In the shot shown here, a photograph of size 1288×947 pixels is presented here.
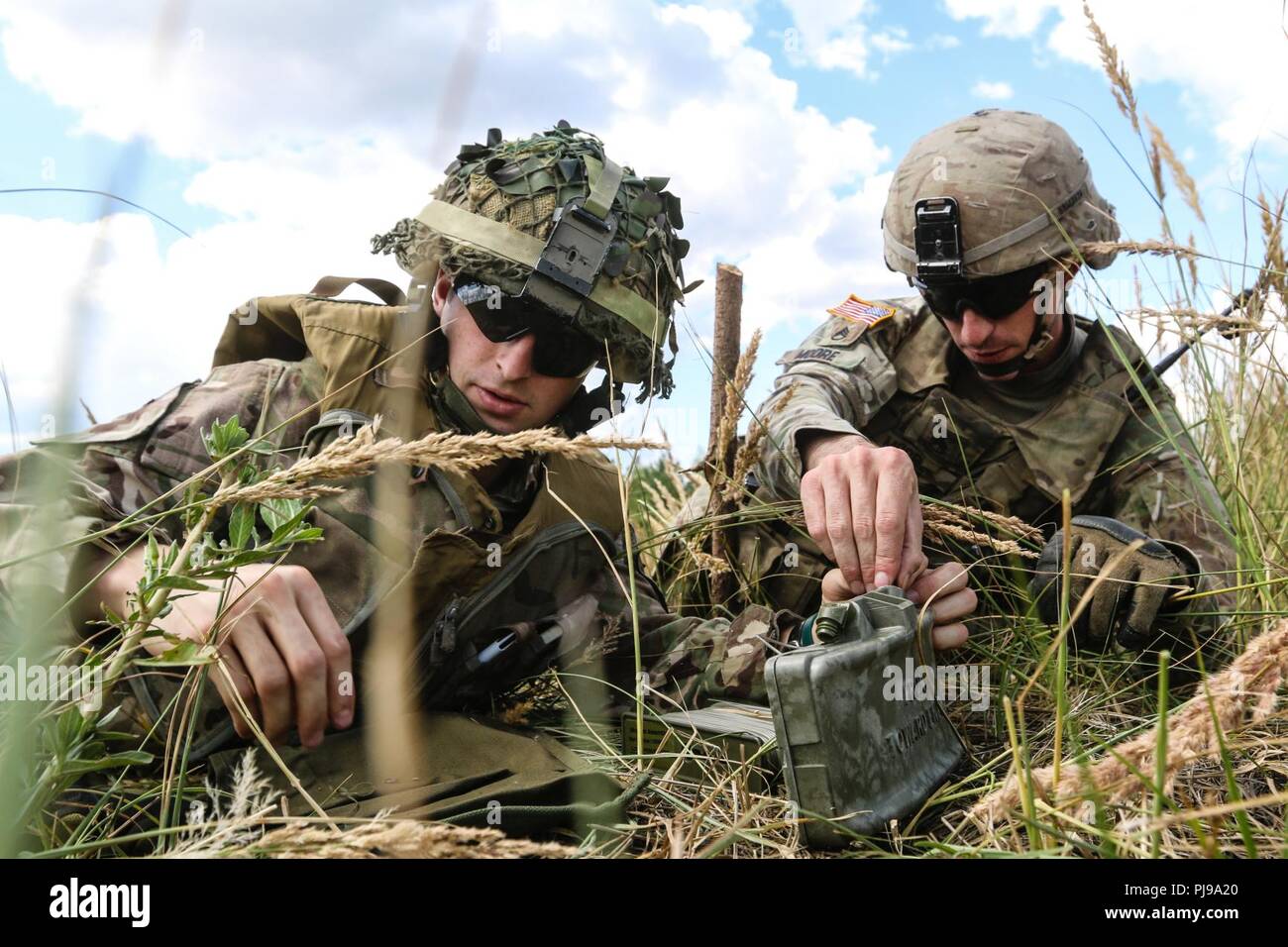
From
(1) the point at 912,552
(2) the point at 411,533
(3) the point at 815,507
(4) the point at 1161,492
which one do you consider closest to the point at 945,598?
(1) the point at 912,552

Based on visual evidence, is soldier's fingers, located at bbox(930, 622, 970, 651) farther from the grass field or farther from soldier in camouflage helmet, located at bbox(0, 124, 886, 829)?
soldier in camouflage helmet, located at bbox(0, 124, 886, 829)

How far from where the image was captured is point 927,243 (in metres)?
3.00

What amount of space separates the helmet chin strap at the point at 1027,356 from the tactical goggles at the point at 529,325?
63.6 inches

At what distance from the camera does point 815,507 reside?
2129 mm

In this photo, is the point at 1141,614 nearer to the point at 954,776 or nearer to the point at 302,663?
the point at 954,776

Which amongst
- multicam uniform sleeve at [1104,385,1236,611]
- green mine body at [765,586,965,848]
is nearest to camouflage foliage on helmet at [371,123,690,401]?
green mine body at [765,586,965,848]

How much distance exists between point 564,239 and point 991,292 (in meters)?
1.45

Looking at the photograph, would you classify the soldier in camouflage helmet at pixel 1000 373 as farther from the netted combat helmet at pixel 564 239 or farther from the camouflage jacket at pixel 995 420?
the netted combat helmet at pixel 564 239

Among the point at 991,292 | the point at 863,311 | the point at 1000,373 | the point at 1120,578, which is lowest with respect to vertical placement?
the point at 1120,578

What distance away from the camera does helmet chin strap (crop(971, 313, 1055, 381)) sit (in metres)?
3.22

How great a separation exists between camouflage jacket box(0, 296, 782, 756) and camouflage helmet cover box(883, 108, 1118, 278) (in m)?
1.50
